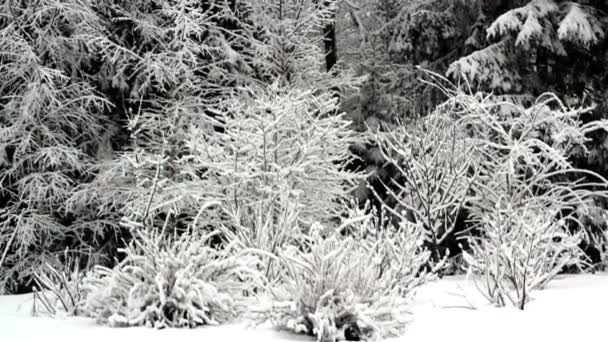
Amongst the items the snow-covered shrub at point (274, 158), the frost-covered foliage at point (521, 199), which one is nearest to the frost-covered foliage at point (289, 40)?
the snow-covered shrub at point (274, 158)

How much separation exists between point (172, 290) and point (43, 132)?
8.69 meters

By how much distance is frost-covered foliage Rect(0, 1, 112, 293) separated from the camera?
12.7 m

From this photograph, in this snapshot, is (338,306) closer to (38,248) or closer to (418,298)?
(418,298)

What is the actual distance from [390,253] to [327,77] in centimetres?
983

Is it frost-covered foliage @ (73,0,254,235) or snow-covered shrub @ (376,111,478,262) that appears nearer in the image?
snow-covered shrub @ (376,111,478,262)

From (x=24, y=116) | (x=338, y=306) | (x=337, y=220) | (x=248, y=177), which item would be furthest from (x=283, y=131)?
(x=338, y=306)

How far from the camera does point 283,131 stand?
35.2 ft

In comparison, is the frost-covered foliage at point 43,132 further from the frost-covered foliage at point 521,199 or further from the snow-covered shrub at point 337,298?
the snow-covered shrub at point 337,298

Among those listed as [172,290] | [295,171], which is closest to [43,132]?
[295,171]

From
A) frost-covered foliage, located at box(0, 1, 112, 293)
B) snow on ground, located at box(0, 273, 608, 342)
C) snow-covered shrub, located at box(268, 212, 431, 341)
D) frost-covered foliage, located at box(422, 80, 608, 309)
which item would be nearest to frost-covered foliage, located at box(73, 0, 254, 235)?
frost-covered foliage, located at box(0, 1, 112, 293)

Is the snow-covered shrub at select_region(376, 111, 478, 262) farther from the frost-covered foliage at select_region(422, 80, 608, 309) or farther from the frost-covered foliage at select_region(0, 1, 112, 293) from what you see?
the frost-covered foliage at select_region(0, 1, 112, 293)

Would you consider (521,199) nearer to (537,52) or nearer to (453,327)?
(537,52)

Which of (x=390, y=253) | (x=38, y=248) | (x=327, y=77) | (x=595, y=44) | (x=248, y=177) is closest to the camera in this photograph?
(x=390, y=253)

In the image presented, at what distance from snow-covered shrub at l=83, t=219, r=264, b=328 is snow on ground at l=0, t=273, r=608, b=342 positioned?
158 millimetres
